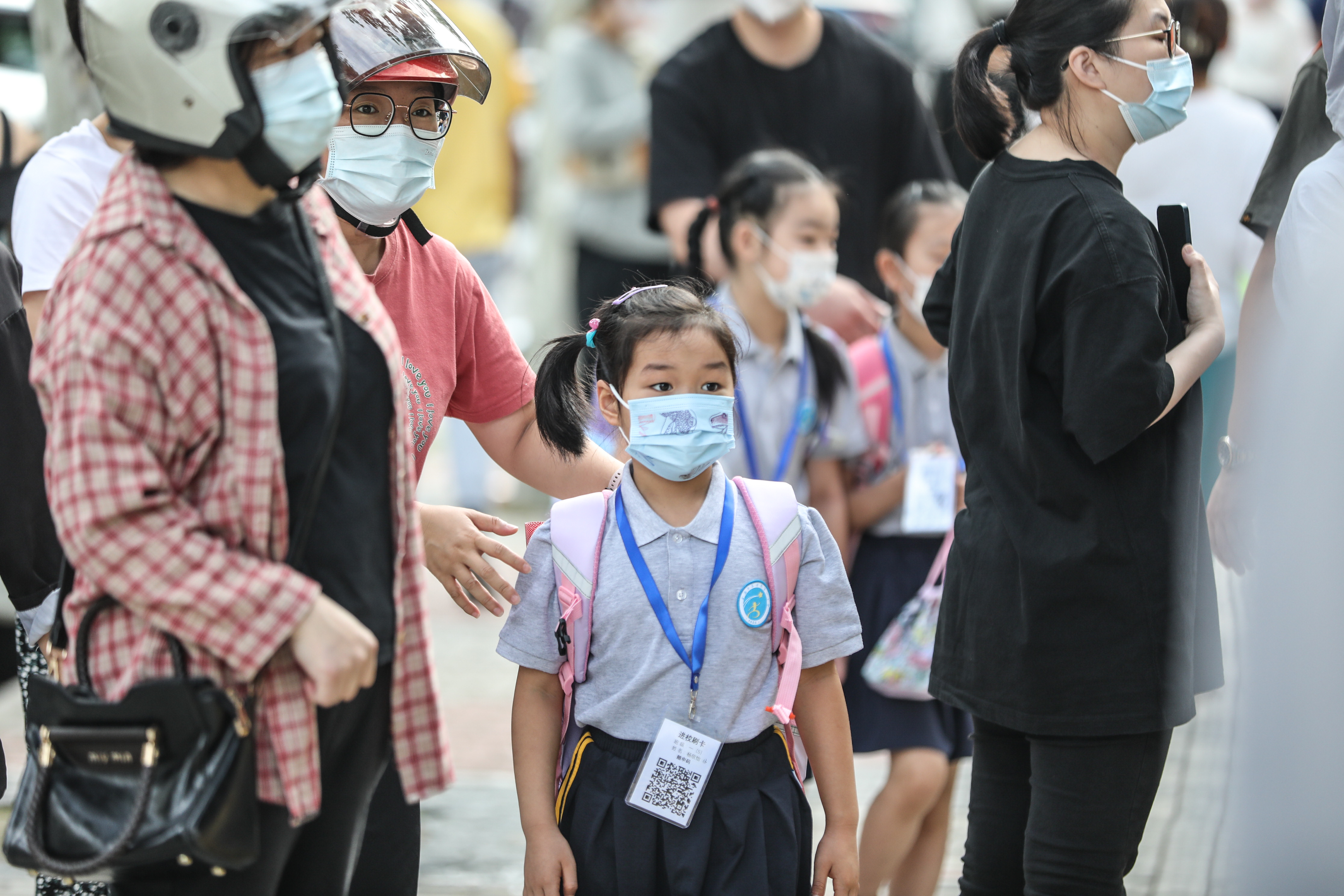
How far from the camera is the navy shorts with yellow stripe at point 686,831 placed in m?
2.60

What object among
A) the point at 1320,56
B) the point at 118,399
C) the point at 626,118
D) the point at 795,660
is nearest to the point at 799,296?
the point at 1320,56

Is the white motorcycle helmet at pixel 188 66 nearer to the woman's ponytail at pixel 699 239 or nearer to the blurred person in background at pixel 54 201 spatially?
the blurred person in background at pixel 54 201

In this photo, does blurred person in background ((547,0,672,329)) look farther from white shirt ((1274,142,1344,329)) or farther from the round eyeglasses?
white shirt ((1274,142,1344,329))

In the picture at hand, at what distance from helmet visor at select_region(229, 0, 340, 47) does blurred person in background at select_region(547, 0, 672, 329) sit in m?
4.95

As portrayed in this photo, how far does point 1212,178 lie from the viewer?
15.6ft

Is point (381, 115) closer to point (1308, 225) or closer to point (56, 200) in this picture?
point (56, 200)

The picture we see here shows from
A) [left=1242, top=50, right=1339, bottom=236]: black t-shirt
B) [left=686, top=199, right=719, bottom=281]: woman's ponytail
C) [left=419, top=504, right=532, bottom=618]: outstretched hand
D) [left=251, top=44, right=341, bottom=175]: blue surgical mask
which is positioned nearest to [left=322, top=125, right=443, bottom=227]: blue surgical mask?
[left=419, top=504, right=532, bottom=618]: outstretched hand

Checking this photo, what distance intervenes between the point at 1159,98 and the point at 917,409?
1477 millimetres

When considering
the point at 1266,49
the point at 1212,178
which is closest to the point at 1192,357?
the point at 1212,178

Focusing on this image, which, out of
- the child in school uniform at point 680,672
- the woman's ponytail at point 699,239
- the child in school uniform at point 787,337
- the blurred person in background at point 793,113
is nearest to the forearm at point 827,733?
the child in school uniform at point 680,672

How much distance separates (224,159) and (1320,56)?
2305mm

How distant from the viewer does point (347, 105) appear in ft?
8.72

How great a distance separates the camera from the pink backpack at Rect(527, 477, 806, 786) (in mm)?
2621

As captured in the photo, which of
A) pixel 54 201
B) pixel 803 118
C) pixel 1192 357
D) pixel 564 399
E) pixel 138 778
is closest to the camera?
pixel 138 778
